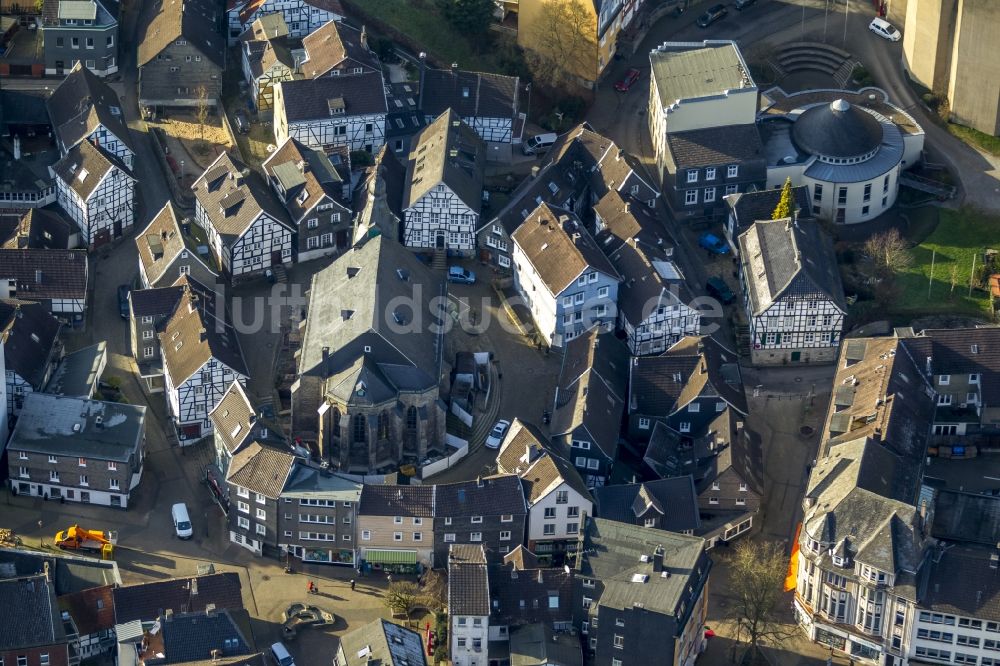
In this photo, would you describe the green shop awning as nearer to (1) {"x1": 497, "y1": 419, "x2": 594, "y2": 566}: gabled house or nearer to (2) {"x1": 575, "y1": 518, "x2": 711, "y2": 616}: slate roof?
(1) {"x1": 497, "y1": 419, "x2": 594, "y2": 566}: gabled house

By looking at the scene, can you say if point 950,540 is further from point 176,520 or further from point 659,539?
point 176,520

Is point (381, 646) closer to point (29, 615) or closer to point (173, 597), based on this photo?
point (173, 597)

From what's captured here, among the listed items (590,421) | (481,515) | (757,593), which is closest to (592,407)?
(590,421)

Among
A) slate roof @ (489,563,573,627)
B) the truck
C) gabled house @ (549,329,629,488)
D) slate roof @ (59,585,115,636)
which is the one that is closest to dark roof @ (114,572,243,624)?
slate roof @ (59,585,115,636)

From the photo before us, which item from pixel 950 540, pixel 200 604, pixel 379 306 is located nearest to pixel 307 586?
pixel 200 604

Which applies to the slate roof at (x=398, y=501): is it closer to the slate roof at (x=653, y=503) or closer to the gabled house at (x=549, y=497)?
the gabled house at (x=549, y=497)
